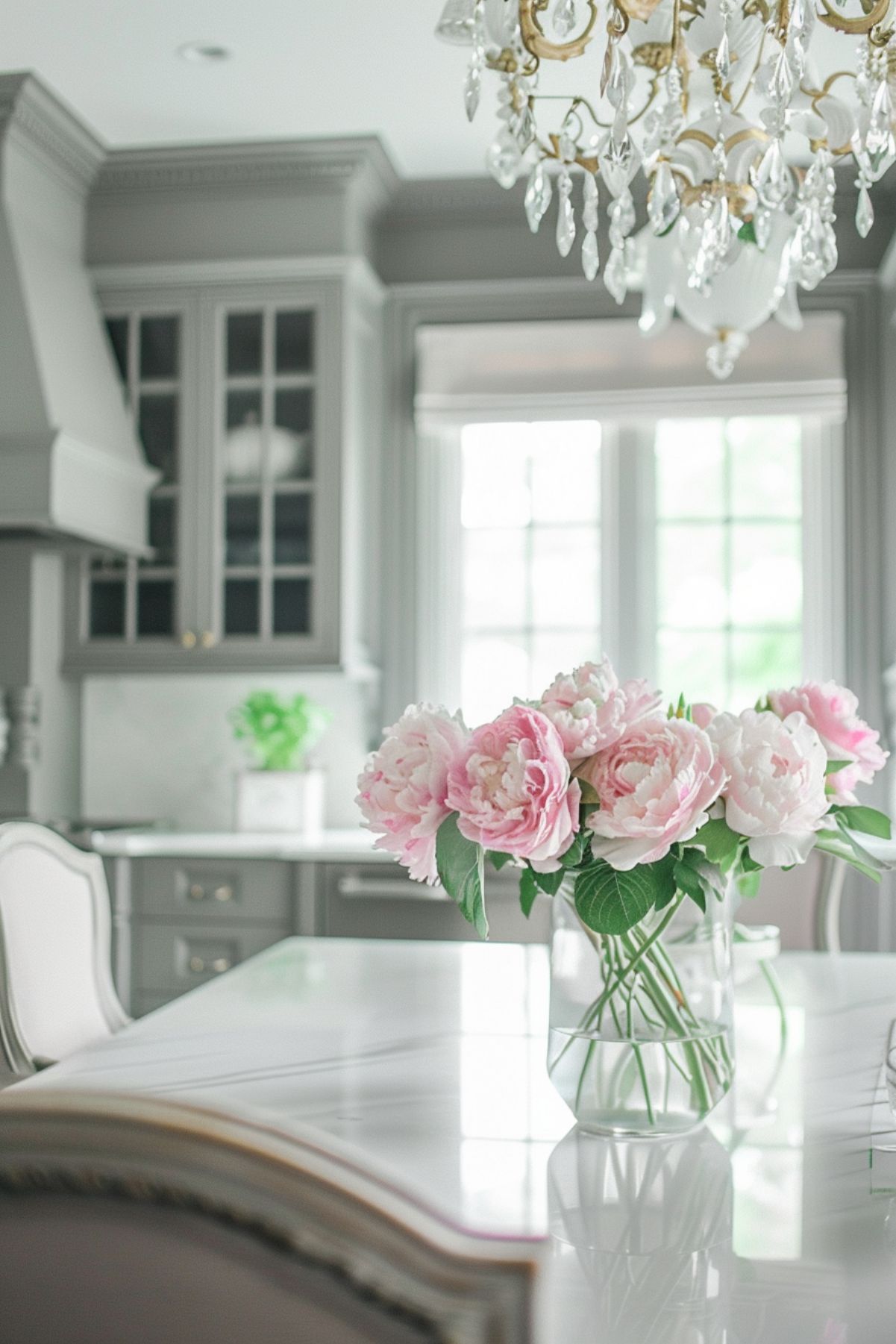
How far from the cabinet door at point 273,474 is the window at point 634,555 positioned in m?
0.44

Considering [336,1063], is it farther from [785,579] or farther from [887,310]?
[887,310]

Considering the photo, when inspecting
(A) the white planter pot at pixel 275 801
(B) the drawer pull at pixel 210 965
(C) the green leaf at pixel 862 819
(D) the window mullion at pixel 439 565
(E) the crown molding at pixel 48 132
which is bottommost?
(B) the drawer pull at pixel 210 965

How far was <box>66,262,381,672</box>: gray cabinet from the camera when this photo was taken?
3.66 meters

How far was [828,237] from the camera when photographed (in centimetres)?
204

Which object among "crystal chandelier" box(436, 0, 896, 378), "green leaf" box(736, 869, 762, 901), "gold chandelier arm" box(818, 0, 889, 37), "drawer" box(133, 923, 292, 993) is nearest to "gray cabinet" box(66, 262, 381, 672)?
"drawer" box(133, 923, 292, 993)

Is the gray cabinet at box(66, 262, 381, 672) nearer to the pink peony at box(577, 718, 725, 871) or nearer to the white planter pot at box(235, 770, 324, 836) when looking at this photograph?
the white planter pot at box(235, 770, 324, 836)

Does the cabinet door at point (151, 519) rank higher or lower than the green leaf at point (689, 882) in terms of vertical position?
higher

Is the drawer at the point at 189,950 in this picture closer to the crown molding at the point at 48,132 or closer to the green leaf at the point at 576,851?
the crown molding at the point at 48,132

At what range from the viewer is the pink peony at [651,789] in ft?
3.54

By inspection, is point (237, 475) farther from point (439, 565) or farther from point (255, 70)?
point (255, 70)

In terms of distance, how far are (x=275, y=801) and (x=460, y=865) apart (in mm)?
2556

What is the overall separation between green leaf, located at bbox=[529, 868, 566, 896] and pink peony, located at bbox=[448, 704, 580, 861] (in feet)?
0.15

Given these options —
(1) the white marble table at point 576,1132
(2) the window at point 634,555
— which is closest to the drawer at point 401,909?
(2) the window at point 634,555

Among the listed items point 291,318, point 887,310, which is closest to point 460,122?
point 291,318
